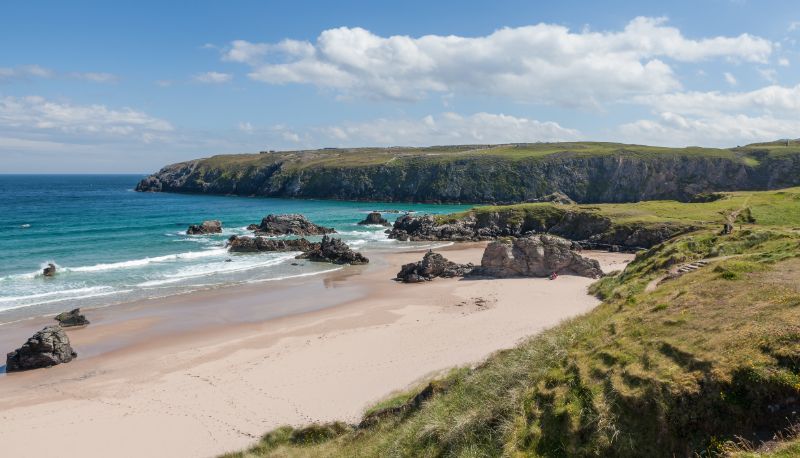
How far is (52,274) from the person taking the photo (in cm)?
4641

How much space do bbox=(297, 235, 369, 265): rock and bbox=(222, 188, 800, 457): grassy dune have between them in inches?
1543

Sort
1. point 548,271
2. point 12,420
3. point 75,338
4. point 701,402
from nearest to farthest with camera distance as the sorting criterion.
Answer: point 701,402, point 12,420, point 75,338, point 548,271

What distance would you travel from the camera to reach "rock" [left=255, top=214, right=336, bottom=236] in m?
79.8

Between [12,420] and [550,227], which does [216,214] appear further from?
[12,420]

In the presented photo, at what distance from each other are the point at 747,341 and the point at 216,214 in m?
110

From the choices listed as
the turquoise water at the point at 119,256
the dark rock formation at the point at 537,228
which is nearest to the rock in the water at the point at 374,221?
the turquoise water at the point at 119,256

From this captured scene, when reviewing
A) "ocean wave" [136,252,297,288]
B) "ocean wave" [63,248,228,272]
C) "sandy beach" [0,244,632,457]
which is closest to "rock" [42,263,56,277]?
"ocean wave" [63,248,228,272]

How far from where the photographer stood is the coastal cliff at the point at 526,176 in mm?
125188

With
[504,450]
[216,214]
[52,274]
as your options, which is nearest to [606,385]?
[504,450]

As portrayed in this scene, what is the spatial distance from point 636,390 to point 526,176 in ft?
447

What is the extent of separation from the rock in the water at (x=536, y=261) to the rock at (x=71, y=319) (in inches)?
1248


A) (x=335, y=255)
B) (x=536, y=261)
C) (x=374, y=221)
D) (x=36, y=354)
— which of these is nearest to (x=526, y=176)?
(x=374, y=221)

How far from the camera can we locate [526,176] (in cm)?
14150

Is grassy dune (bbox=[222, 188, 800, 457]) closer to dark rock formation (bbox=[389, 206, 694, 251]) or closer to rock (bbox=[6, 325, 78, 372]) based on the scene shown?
rock (bbox=[6, 325, 78, 372])
